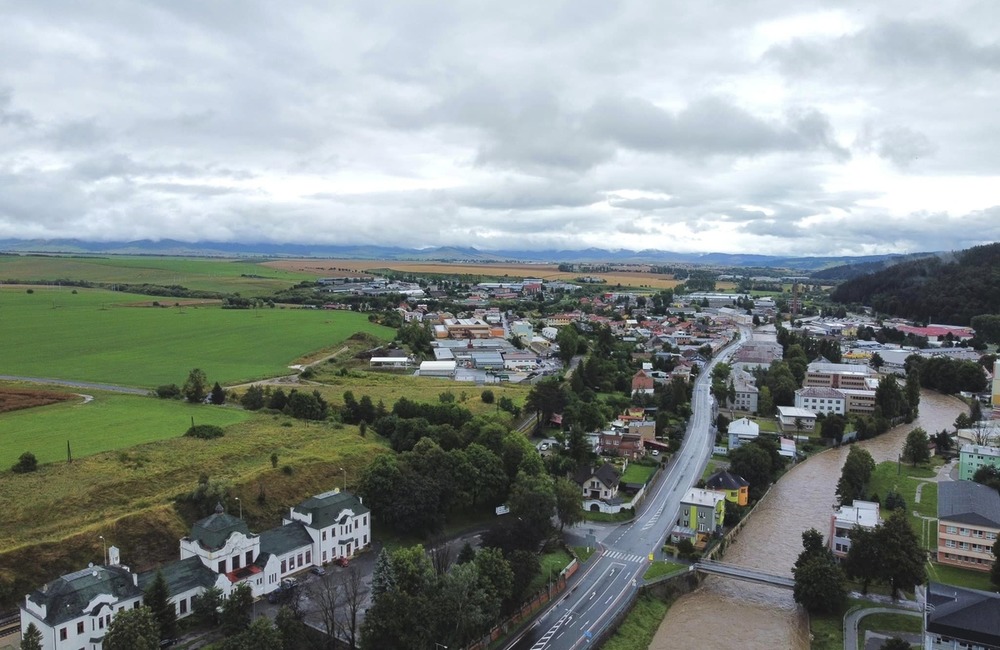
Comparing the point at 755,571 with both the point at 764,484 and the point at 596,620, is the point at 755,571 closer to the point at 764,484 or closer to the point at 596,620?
the point at 596,620

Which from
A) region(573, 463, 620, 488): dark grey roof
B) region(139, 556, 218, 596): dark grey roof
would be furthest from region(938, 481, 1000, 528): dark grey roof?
region(139, 556, 218, 596): dark grey roof

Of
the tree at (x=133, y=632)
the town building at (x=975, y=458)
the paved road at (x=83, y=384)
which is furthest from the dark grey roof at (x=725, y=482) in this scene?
the paved road at (x=83, y=384)

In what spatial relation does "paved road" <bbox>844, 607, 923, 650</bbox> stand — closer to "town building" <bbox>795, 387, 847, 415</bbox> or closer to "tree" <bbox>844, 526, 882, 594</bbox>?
"tree" <bbox>844, 526, 882, 594</bbox>

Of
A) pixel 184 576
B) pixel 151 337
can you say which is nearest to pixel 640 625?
pixel 184 576

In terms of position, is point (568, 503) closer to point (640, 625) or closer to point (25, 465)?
point (640, 625)

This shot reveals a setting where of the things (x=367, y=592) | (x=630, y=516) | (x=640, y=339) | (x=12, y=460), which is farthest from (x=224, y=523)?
(x=640, y=339)
